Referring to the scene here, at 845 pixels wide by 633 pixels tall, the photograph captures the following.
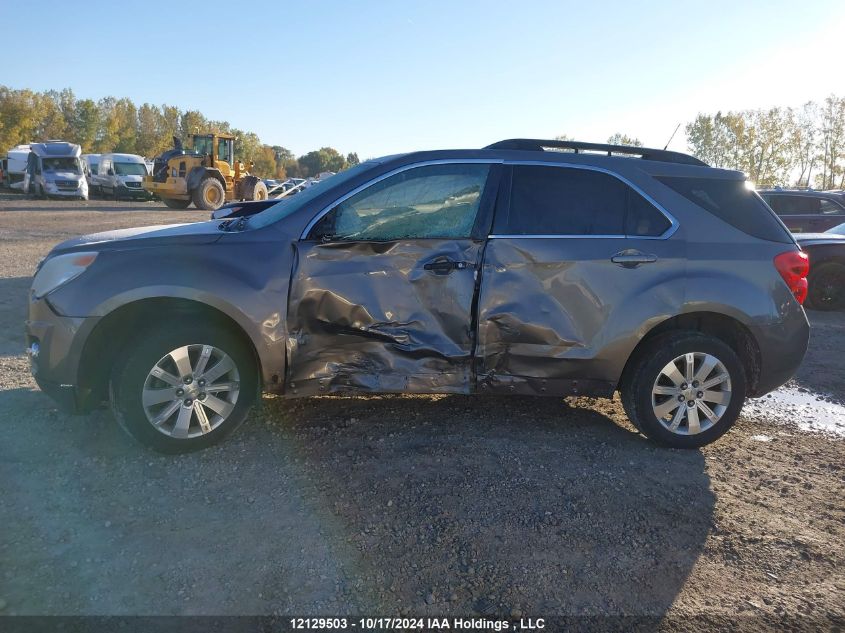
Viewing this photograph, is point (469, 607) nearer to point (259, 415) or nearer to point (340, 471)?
point (340, 471)

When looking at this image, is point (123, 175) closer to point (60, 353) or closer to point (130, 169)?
point (130, 169)

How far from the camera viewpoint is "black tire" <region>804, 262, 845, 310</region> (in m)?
9.40

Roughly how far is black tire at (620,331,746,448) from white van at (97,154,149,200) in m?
34.0

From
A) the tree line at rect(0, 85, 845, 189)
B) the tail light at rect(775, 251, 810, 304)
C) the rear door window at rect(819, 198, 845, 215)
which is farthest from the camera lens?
the tree line at rect(0, 85, 845, 189)

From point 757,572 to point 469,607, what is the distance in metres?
1.42

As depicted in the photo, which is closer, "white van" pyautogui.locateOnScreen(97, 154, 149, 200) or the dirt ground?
the dirt ground

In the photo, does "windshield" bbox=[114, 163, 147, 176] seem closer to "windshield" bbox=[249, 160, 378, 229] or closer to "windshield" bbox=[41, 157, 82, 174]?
"windshield" bbox=[41, 157, 82, 174]

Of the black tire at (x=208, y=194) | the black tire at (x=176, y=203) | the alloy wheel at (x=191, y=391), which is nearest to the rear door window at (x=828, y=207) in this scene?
the alloy wheel at (x=191, y=391)

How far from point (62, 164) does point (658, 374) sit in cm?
3275

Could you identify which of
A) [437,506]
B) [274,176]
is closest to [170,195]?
[437,506]

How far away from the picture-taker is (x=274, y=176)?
114 meters

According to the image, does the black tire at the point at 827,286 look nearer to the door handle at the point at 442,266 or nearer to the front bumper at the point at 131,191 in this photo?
the door handle at the point at 442,266

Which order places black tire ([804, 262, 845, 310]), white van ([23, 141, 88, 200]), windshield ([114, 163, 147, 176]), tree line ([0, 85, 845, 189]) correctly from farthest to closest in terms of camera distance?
tree line ([0, 85, 845, 189]) → windshield ([114, 163, 147, 176]) → white van ([23, 141, 88, 200]) → black tire ([804, 262, 845, 310])

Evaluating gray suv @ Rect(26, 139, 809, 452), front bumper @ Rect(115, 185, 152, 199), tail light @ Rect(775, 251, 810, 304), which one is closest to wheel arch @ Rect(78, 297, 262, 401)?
gray suv @ Rect(26, 139, 809, 452)
